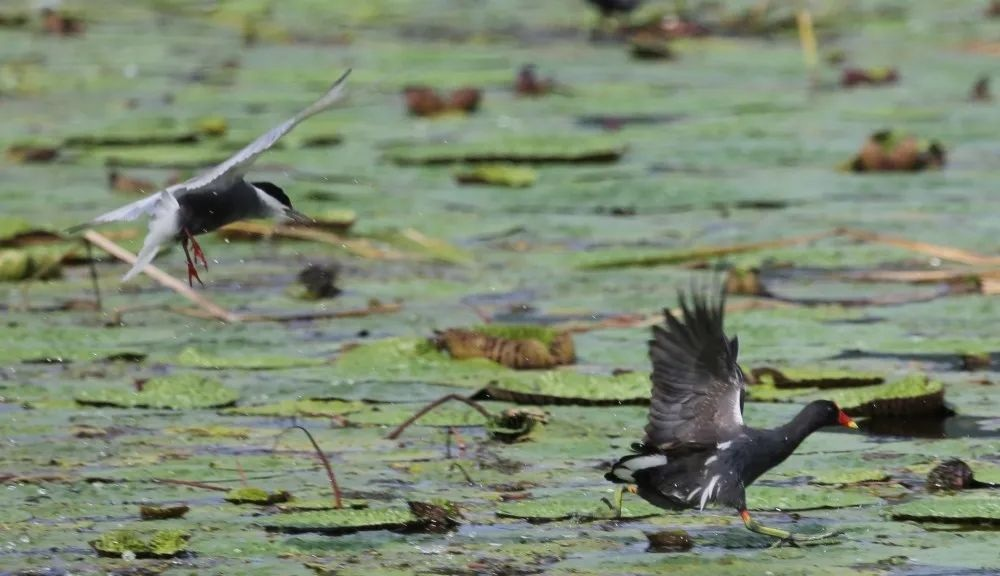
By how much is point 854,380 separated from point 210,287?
258 centimetres

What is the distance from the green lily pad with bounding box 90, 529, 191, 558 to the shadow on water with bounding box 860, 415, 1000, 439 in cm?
186

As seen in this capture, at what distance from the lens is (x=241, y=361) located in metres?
5.90

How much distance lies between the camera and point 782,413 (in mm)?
5324

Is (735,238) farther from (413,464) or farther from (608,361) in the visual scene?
(413,464)

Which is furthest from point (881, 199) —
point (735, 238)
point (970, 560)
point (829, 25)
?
point (829, 25)

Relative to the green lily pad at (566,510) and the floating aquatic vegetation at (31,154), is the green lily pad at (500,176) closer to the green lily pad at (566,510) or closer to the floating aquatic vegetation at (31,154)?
the floating aquatic vegetation at (31,154)

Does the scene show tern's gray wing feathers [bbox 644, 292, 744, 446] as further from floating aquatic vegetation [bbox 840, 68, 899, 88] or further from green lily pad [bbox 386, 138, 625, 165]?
floating aquatic vegetation [bbox 840, 68, 899, 88]

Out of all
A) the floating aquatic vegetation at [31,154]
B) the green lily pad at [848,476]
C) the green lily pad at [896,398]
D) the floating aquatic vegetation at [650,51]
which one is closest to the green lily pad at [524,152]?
the floating aquatic vegetation at [31,154]

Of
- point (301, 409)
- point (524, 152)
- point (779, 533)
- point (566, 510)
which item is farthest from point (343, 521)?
point (524, 152)

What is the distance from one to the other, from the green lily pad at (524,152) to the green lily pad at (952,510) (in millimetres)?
4919

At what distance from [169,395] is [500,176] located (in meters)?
3.62

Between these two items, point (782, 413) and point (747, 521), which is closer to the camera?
point (747, 521)

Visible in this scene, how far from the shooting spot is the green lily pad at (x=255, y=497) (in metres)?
4.52

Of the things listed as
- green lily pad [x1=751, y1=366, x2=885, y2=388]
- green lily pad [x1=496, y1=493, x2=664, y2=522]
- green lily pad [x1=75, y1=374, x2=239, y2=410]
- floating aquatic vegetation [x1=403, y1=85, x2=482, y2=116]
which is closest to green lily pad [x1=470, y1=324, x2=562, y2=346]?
green lily pad [x1=751, y1=366, x2=885, y2=388]
